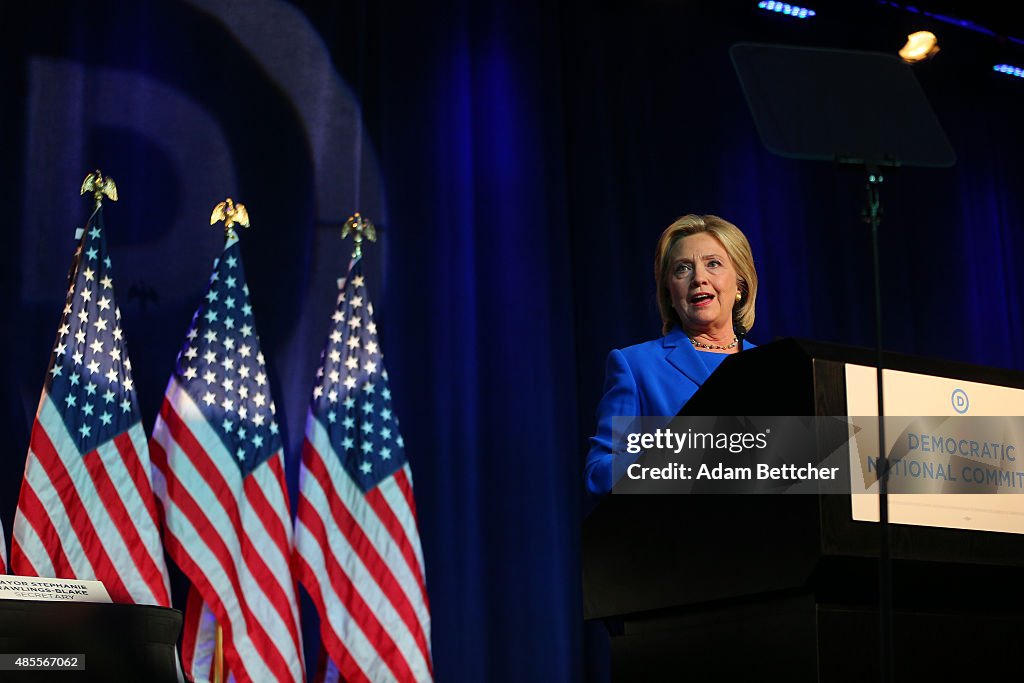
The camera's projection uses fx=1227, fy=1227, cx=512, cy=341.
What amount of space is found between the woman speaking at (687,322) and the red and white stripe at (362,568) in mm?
2100

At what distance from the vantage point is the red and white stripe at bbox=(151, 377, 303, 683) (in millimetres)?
4129

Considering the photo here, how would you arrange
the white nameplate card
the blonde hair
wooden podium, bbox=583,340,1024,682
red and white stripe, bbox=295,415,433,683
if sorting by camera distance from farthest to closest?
red and white stripe, bbox=295,415,433,683 < the blonde hair < the white nameplate card < wooden podium, bbox=583,340,1024,682

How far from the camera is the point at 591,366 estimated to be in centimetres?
559

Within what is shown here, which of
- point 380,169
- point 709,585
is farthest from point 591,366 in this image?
point 709,585

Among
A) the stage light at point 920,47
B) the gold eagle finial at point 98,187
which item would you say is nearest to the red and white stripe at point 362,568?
the gold eagle finial at point 98,187

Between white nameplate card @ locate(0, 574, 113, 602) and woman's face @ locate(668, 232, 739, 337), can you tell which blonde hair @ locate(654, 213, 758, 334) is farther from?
white nameplate card @ locate(0, 574, 113, 602)

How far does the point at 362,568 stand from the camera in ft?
14.5

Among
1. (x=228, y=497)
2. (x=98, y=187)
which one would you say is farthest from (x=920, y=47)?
(x=98, y=187)

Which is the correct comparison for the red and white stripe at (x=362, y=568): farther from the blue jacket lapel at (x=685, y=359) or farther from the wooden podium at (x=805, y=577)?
the wooden podium at (x=805, y=577)

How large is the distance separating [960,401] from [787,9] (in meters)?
5.30

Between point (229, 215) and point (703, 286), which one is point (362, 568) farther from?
point (703, 286)

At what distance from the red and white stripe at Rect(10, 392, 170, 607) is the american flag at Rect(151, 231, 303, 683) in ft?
0.44

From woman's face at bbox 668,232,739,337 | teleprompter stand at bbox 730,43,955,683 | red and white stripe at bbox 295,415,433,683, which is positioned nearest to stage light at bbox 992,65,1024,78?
red and white stripe at bbox 295,415,433,683

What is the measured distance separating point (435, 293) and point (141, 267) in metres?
1.23
